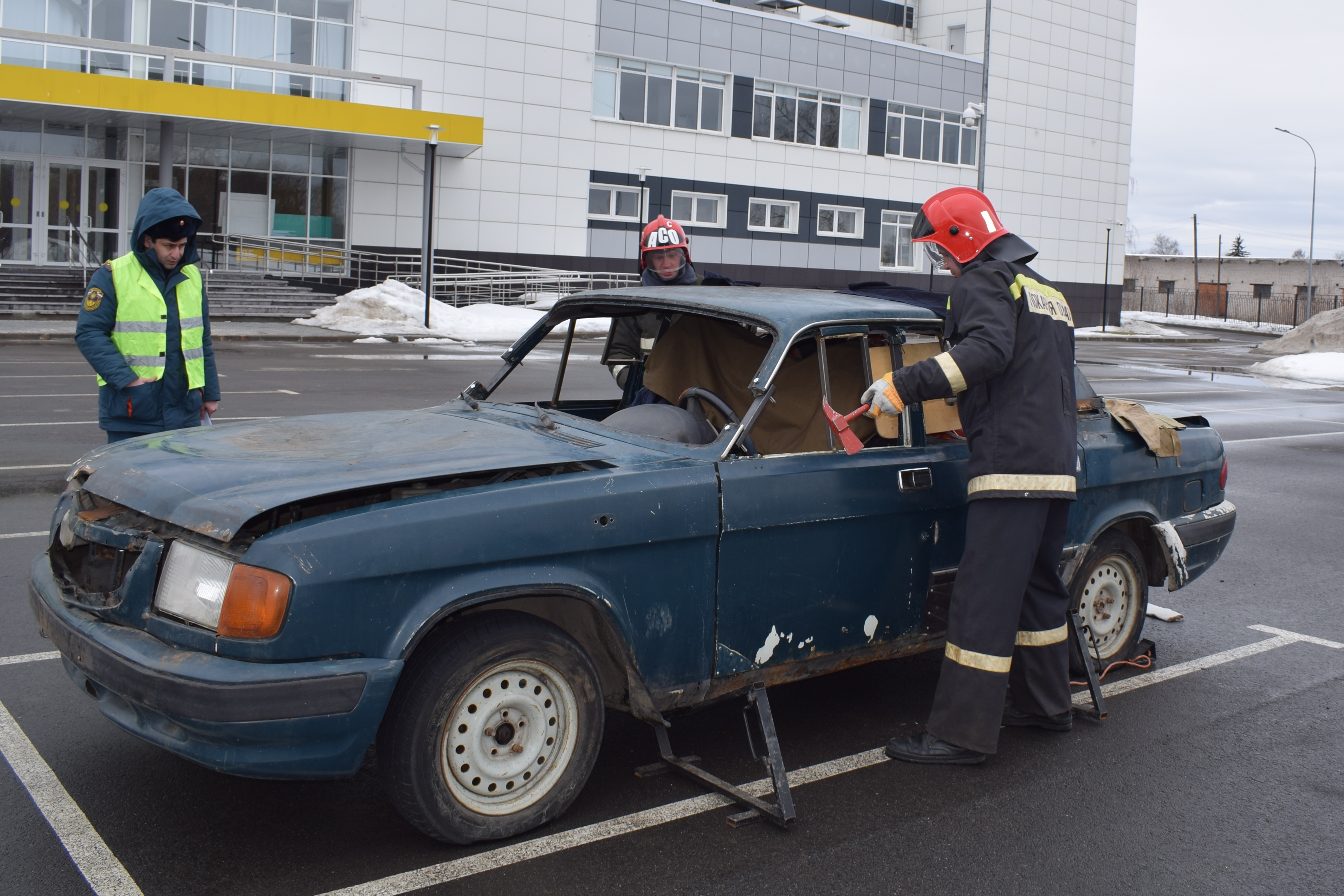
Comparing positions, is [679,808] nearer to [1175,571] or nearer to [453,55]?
[1175,571]

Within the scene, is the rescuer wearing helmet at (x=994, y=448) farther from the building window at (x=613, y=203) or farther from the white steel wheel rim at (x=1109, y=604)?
the building window at (x=613, y=203)

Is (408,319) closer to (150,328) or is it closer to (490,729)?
(150,328)

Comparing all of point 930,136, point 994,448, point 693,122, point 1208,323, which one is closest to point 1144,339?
point 930,136

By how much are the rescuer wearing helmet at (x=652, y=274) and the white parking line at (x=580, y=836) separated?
2262 millimetres

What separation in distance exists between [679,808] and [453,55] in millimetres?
32858

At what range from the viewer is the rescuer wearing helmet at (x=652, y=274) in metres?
5.55

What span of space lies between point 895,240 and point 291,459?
43174 millimetres

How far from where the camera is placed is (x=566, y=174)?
36.1 m

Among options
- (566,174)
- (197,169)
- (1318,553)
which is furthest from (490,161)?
(1318,553)

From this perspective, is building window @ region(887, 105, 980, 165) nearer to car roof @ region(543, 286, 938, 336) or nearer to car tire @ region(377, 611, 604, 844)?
car roof @ region(543, 286, 938, 336)

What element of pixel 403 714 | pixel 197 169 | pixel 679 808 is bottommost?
pixel 679 808

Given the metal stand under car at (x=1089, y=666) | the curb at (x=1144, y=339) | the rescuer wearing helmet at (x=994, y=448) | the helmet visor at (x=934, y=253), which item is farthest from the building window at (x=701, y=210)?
the rescuer wearing helmet at (x=994, y=448)

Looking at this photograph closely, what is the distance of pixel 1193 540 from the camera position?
5.39 meters

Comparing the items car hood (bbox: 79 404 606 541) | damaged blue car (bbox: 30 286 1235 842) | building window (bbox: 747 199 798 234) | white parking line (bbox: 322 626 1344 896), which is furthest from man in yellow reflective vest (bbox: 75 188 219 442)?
building window (bbox: 747 199 798 234)
